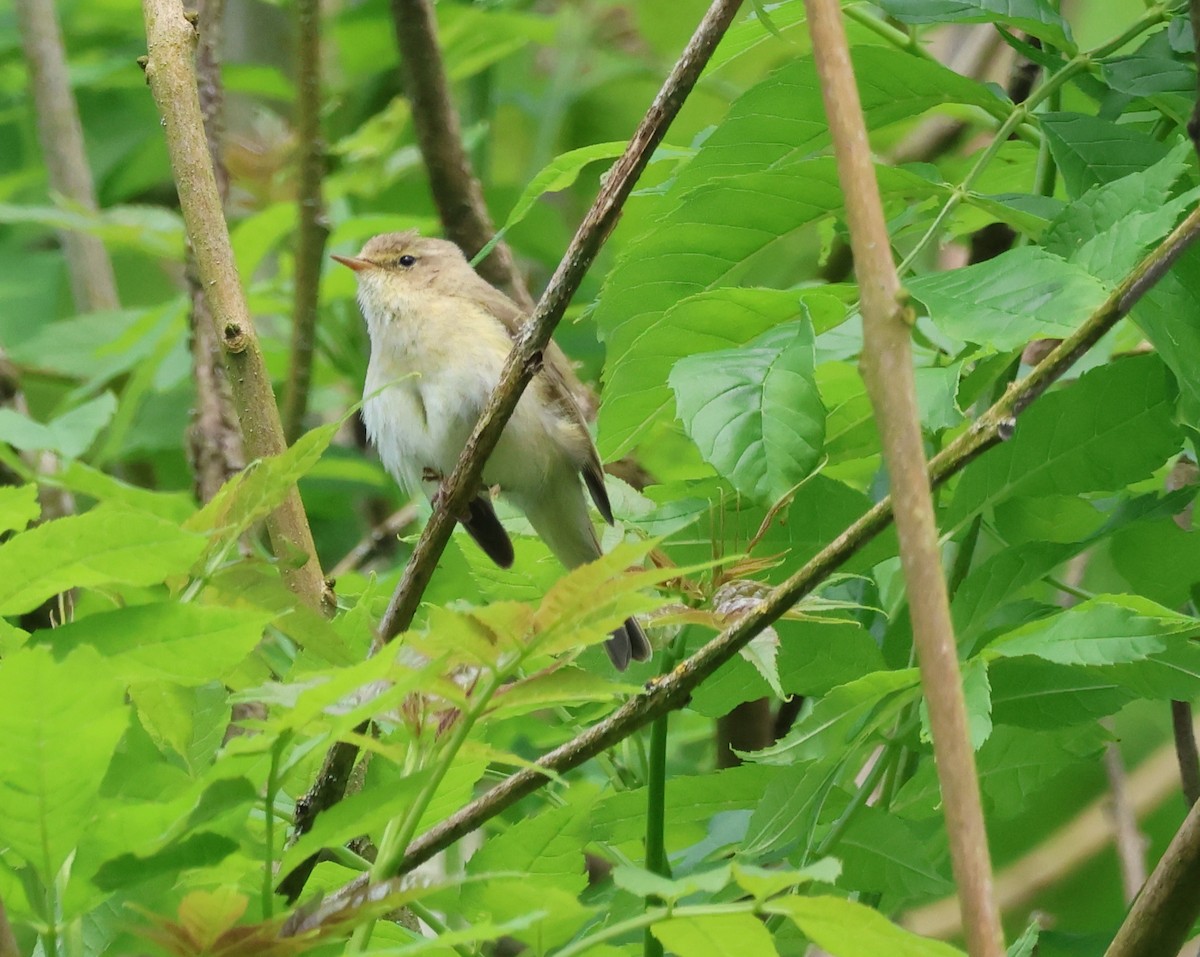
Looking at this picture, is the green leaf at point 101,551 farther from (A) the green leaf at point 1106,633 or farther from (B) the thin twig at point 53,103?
(B) the thin twig at point 53,103

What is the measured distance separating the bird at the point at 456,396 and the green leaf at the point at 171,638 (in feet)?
6.82

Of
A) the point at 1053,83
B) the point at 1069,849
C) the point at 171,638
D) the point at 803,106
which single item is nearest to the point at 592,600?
the point at 171,638

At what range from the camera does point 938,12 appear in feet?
5.94

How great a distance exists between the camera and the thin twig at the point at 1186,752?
7.07 feet

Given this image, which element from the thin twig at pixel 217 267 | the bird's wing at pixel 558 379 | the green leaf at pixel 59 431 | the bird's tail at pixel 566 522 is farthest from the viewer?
the bird's wing at pixel 558 379

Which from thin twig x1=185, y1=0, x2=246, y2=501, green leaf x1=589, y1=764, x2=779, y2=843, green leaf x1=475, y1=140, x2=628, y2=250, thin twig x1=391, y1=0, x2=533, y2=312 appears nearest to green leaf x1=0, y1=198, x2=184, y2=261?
thin twig x1=185, y1=0, x2=246, y2=501

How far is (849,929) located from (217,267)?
4.06 feet

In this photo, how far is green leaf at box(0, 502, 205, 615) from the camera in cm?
123

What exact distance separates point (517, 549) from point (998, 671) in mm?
655

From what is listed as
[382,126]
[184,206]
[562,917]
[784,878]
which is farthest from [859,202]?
[382,126]

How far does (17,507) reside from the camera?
1332 millimetres

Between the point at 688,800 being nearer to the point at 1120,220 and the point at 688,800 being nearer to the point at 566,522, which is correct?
the point at 1120,220

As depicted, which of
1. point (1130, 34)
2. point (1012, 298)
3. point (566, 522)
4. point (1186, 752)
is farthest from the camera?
point (566, 522)

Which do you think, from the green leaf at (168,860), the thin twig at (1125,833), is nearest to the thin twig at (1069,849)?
the thin twig at (1125,833)
